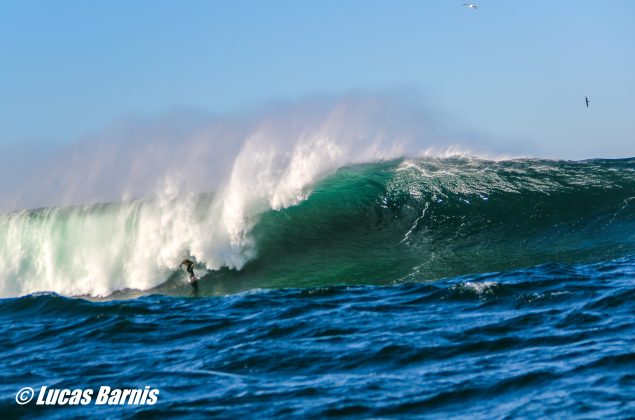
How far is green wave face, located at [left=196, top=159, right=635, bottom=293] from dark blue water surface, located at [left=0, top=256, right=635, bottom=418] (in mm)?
2612

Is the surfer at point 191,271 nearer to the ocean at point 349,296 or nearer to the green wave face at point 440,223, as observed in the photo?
the ocean at point 349,296

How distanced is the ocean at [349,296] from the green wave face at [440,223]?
65 millimetres

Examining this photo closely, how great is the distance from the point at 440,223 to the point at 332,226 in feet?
8.69

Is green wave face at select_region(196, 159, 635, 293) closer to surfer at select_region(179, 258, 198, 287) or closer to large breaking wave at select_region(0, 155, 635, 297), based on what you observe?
large breaking wave at select_region(0, 155, 635, 297)

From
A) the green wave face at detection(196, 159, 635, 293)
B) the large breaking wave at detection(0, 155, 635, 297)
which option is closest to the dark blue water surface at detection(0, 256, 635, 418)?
the green wave face at detection(196, 159, 635, 293)

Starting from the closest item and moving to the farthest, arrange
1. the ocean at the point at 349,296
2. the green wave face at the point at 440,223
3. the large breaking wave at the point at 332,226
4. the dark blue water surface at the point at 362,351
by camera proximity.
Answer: the dark blue water surface at the point at 362,351
the ocean at the point at 349,296
the green wave face at the point at 440,223
the large breaking wave at the point at 332,226

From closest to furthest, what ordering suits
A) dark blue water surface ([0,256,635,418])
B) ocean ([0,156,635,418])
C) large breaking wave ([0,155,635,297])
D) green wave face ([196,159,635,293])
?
1. dark blue water surface ([0,256,635,418])
2. ocean ([0,156,635,418])
3. green wave face ([196,159,635,293])
4. large breaking wave ([0,155,635,297])

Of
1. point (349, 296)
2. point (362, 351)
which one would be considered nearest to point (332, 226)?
point (349, 296)

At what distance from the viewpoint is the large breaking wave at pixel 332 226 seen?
17.1 meters

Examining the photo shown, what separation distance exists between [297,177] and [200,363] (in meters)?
12.0

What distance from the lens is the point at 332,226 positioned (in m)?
19.5

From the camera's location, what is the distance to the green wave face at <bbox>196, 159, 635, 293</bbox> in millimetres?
16578

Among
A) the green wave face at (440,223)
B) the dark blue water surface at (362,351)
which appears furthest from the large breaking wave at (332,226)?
the dark blue water surface at (362,351)

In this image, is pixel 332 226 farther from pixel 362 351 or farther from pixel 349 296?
pixel 362 351
